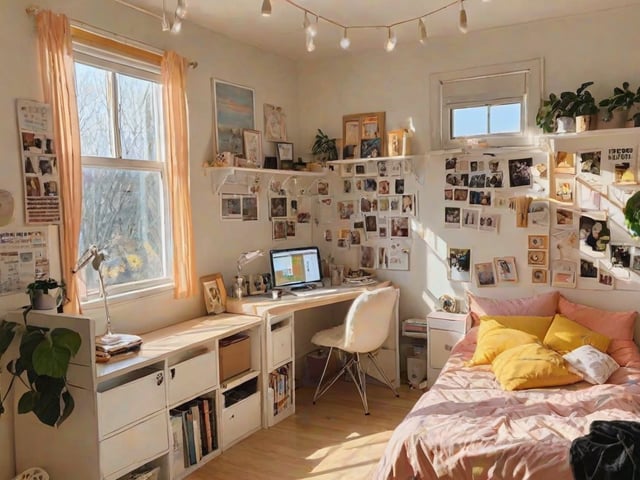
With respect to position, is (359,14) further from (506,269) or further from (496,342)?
(496,342)

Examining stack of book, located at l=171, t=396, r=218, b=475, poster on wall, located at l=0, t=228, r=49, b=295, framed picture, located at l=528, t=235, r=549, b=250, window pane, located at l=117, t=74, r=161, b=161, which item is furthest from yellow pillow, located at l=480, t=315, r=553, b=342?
→ poster on wall, located at l=0, t=228, r=49, b=295

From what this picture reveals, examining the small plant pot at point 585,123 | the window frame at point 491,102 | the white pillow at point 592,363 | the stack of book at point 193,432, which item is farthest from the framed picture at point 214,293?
the small plant pot at point 585,123

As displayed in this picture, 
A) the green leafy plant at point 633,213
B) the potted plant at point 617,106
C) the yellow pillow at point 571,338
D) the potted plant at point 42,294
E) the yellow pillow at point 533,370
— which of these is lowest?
the yellow pillow at point 533,370

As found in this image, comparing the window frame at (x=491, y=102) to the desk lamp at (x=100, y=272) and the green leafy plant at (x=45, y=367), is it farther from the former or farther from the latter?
the green leafy plant at (x=45, y=367)

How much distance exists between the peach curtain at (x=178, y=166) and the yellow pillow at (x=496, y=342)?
1822mm

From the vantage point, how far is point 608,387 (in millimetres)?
2854

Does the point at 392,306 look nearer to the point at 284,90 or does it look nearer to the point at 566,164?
the point at 566,164

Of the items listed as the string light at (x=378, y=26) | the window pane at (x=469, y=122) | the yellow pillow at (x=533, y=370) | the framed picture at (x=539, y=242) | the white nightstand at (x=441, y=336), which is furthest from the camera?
the window pane at (x=469, y=122)

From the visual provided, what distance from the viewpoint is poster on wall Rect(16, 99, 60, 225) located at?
260cm

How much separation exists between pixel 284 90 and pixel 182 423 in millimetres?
2724

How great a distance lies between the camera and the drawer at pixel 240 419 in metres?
3.21

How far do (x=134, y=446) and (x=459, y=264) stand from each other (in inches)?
99.9

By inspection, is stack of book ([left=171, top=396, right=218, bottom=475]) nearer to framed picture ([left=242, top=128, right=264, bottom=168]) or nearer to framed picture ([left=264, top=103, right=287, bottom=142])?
framed picture ([left=242, top=128, right=264, bottom=168])

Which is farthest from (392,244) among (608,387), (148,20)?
(148,20)
